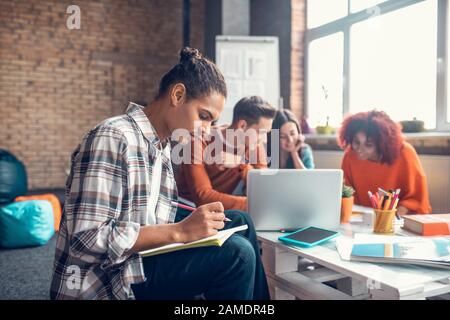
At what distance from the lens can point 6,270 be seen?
9.16 feet

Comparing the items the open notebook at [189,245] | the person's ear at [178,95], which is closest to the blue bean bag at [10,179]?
the person's ear at [178,95]

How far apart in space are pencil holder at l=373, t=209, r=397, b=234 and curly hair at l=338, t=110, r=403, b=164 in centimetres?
90

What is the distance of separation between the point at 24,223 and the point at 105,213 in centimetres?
269

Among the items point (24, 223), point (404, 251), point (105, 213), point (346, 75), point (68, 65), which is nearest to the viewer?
point (105, 213)

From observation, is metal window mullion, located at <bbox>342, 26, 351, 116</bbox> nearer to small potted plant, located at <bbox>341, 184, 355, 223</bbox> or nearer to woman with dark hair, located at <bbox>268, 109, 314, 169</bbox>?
woman with dark hair, located at <bbox>268, 109, 314, 169</bbox>

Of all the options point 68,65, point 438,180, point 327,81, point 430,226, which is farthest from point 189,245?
point 68,65

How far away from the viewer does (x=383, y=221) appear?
143cm

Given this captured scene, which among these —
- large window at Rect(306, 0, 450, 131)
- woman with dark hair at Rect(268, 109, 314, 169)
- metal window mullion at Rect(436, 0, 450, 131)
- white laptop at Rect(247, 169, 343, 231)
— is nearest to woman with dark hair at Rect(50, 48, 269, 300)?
white laptop at Rect(247, 169, 343, 231)

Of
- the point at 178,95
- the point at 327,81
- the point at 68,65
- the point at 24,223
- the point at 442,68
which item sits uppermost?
the point at 68,65

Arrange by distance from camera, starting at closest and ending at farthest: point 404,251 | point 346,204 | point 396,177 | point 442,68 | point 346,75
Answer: point 404,251 < point 346,204 < point 396,177 < point 442,68 < point 346,75

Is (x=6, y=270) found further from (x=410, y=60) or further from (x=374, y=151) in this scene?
(x=410, y=60)

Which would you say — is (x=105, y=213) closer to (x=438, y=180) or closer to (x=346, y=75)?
(x=438, y=180)

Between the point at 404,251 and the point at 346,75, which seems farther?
the point at 346,75

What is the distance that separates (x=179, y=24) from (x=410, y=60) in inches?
161
